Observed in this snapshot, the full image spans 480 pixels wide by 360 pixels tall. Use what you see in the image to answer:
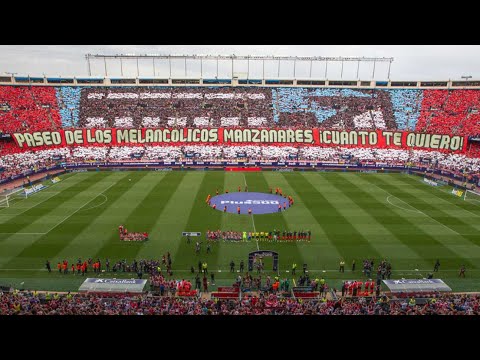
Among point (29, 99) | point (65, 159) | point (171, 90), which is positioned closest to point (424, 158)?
point (171, 90)

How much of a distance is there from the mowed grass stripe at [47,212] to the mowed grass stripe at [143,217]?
259 inches

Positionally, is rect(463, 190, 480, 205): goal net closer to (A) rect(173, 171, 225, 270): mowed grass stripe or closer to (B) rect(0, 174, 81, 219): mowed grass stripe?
(A) rect(173, 171, 225, 270): mowed grass stripe

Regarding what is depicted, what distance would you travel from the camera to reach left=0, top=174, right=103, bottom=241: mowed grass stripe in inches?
1225

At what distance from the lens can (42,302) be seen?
59.9ft

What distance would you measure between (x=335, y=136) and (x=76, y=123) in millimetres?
46897

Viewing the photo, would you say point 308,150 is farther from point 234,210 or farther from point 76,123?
point 76,123

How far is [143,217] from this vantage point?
112ft

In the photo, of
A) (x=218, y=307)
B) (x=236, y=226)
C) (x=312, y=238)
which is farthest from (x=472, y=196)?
(x=218, y=307)

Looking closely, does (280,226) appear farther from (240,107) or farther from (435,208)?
(240,107)

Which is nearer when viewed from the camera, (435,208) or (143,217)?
(143,217)

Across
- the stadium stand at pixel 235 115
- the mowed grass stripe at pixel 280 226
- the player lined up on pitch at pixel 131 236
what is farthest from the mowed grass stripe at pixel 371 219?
the stadium stand at pixel 235 115

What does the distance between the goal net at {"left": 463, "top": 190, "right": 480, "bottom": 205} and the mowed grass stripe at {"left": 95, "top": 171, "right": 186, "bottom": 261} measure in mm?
32968

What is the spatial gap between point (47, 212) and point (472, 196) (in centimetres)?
4526

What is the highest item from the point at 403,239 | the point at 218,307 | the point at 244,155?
the point at 244,155
